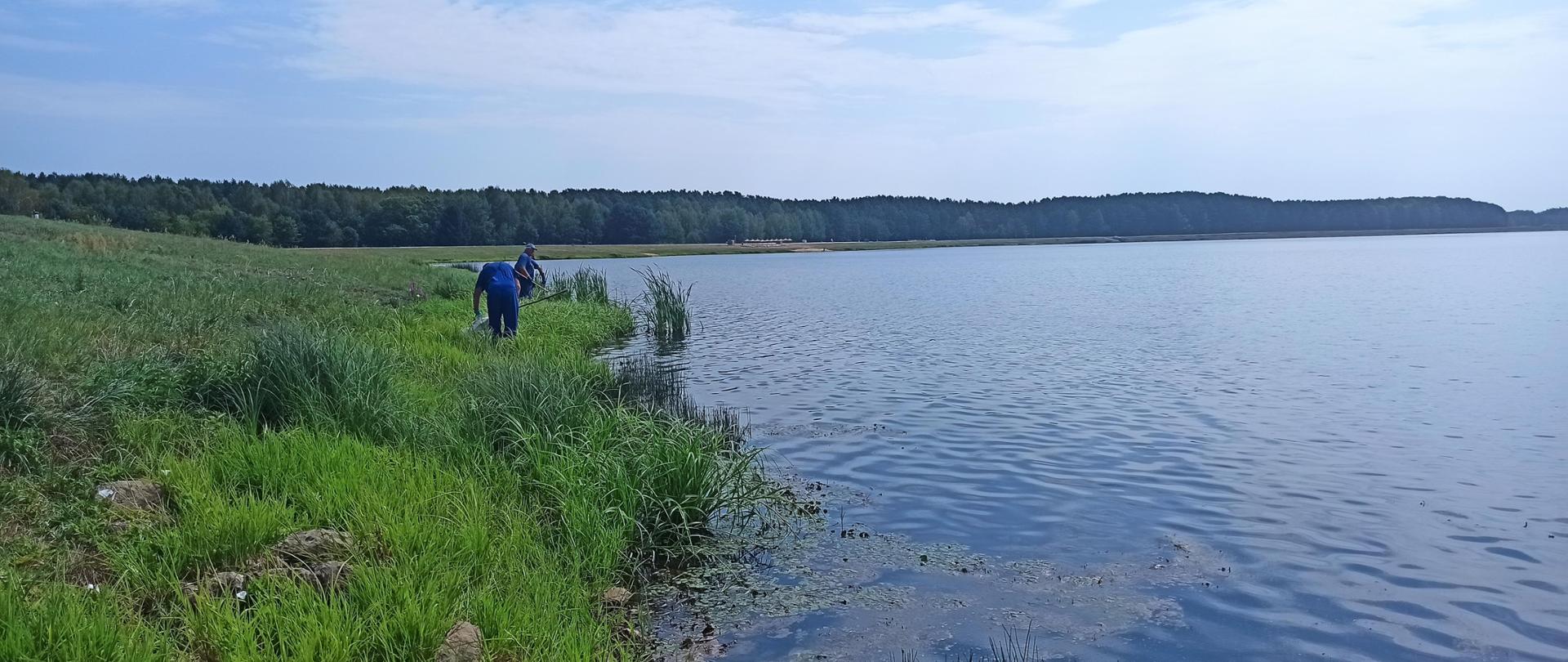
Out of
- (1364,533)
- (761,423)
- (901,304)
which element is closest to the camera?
(1364,533)

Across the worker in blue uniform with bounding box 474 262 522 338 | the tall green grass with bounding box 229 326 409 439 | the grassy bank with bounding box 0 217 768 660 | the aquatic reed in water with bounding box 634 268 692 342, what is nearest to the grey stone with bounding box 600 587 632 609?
the grassy bank with bounding box 0 217 768 660

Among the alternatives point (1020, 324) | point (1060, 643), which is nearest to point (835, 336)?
point (1020, 324)

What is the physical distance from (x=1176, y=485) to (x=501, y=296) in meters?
11.2

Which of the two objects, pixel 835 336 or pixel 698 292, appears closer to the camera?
pixel 835 336

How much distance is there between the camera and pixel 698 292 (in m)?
47.4

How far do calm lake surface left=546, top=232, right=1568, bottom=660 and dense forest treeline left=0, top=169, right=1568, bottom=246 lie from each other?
1919 inches

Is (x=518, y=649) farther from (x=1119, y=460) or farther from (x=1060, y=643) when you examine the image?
(x=1119, y=460)

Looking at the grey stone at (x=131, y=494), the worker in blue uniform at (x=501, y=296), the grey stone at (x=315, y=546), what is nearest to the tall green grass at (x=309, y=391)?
the grey stone at (x=131, y=494)

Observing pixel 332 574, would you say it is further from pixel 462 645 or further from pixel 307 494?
pixel 307 494

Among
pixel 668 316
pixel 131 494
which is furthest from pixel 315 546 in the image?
pixel 668 316

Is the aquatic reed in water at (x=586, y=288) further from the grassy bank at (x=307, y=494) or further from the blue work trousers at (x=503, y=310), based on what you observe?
the grassy bank at (x=307, y=494)

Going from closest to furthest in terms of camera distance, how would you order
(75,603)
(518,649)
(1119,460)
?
(75,603), (518,649), (1119,460)

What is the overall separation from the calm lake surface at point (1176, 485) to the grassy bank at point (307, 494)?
4.49 ft

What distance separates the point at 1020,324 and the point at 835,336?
5340 millimetres
